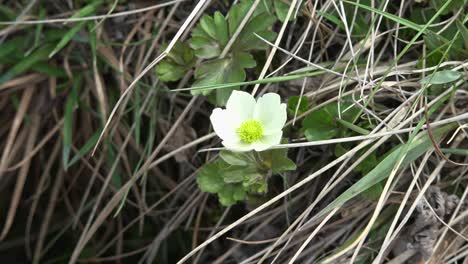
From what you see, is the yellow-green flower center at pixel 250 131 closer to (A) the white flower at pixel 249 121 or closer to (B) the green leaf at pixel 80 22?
(A) the white flower at pixel 249 121

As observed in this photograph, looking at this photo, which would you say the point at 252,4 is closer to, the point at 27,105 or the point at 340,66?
the point at 340,66

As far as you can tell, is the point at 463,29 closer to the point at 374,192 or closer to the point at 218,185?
the point at 374,192

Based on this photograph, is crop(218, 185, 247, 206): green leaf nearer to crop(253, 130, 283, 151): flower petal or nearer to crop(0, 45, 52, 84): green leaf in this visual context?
crop(253, 130, 283, 151): flower petal

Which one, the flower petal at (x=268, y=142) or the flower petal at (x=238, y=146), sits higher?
the flower petal at (x=238, y=146)

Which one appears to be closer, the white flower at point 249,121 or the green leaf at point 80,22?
the white flower at point 249,121

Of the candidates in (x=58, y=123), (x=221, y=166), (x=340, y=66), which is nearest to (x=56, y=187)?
(x=58, y=123)

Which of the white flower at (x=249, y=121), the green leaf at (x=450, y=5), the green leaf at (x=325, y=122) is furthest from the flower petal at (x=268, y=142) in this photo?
the green leaf at (x=450, y=5)
